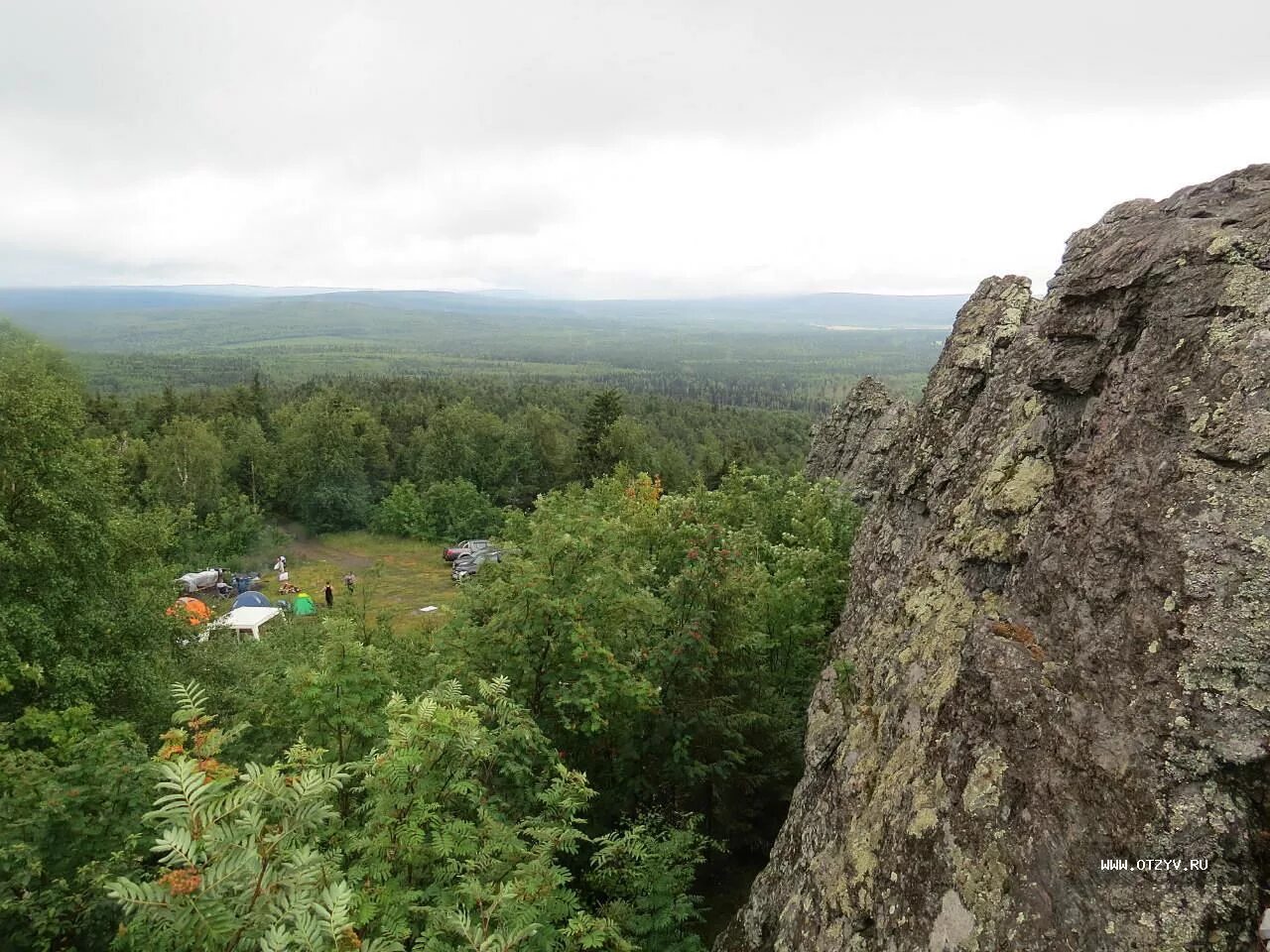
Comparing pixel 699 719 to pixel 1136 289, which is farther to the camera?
pixel 699 719

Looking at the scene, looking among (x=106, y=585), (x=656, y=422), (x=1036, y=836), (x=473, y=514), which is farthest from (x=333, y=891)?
(x=656, y=422)

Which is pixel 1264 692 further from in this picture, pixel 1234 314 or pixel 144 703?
pixel 144 703

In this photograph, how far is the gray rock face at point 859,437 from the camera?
22984 mm

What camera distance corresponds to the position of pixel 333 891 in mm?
3049

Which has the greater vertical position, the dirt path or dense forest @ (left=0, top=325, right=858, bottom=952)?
dense forest @ (left=0, top=325, right=858, bottom=952)

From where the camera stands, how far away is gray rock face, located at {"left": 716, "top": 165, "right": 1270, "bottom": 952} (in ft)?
12.4

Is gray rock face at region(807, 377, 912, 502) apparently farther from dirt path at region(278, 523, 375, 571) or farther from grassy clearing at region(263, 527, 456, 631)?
dirt path at region(278, 523, 375, 571)

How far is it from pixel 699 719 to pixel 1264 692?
636 centimetres

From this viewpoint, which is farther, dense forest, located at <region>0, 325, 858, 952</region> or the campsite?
the campsite

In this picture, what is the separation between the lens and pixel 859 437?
2791 centimetres

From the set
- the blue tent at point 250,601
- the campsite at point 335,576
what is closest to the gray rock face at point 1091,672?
the campsite at point 335,576

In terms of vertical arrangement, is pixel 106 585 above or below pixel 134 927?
below

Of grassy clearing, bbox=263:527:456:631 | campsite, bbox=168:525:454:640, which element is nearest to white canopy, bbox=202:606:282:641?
campsite, bbox=168:525:454:640

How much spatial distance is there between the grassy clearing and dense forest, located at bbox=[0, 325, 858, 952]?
17.2 meters
